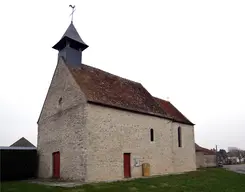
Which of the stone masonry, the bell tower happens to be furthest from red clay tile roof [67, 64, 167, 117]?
the bell tower

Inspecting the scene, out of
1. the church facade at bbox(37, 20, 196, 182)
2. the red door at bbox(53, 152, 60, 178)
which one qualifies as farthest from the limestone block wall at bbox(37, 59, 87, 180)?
the red door at bbox(53, 152, 60, 178)

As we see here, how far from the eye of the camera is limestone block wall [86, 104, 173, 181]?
16141 millimetres

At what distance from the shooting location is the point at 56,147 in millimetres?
18672

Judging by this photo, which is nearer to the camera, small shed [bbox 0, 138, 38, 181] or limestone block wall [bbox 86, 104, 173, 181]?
limestone block wall [bbox 86, 104, 173, 181]

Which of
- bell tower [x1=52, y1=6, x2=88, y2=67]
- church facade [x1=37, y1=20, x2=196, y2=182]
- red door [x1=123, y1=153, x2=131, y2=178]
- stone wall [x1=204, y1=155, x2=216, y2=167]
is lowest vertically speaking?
stone wall [x1=204, y1=155, x2=216, y2=167]

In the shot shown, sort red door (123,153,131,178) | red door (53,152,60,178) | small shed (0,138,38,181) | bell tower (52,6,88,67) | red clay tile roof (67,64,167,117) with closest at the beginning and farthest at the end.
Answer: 1. red clay tile roof (67,64,167,117)
2. red door (123,153,131,178)
3. red door (53,152,60,178)
4. small shed (0,138,38,181)
5. bell tower (52,6,88,67)

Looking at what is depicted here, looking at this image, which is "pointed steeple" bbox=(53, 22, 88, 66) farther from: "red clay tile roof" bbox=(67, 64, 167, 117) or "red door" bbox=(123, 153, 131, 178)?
"red door" bbox=(123, 153, 131, 178)

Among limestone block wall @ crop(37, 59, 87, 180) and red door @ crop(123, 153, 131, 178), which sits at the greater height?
limestone block wall @ crop(37, 59, 87, 180)

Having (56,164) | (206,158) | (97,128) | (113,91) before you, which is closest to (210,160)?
(206,158)

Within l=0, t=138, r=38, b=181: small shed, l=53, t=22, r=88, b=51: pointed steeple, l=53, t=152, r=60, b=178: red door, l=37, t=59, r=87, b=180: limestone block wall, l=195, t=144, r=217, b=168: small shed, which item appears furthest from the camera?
l=195, t=144, r=217, b=168: small shed

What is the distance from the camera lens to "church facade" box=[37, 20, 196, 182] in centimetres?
1627

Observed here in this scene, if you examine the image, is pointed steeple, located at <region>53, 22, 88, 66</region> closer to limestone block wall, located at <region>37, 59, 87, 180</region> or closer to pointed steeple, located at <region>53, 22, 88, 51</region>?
pointed steeple, located at <region>53, 22, 88, 51</region>

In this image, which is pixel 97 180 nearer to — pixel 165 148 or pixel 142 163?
pixel 142 163

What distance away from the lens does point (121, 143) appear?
58.2ft
